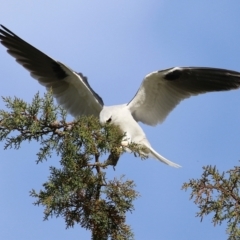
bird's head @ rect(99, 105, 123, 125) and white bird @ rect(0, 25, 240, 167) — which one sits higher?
white bird @ rect(0, 25, 240, 167)

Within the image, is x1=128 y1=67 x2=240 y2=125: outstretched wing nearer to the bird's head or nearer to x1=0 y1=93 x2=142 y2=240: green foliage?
the bird's head

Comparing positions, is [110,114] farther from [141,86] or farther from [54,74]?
[54,74]

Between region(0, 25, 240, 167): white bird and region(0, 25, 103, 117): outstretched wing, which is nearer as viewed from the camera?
region(0, 25, 240, 167): white bird

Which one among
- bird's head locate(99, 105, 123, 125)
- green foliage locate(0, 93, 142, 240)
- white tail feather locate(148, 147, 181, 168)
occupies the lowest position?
green foliage locate(0, 93, 142, 240)

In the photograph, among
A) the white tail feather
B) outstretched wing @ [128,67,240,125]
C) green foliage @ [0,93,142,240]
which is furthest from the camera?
outstretched wing @ [128,67,240,125]

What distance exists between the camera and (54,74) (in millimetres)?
5910

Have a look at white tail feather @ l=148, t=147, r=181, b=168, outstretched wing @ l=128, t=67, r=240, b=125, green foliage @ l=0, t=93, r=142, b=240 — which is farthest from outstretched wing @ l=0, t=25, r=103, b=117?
green foliage @ l=0, t=93, r=142, b=240

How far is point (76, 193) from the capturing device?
3.22m

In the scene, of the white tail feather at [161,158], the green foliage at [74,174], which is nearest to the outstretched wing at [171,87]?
the white tail feather at [161,158]

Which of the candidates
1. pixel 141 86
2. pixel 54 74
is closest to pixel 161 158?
pixel 141 86

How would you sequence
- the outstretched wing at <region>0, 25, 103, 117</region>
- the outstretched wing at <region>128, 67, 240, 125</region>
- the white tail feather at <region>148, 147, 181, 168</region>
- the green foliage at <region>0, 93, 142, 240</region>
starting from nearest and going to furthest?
the green foliage at <region>0, 93, 142, 240</region>, the white tail feather at <region>148, 147, 181, 168</region>, the outstretched wing at <region>128, 67, 240, 125</region>, the outstretched wing at <region>0, 25, 103, 117</region>

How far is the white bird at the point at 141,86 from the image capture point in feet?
18.6

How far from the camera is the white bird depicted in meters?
5.66

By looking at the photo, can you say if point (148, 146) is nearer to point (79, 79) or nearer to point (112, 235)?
point (79, 79)
